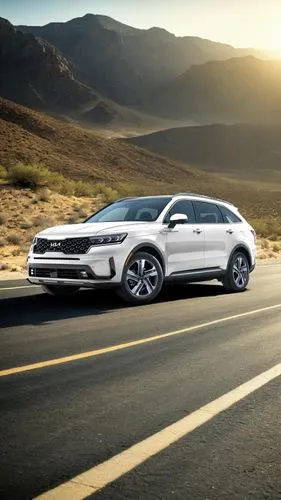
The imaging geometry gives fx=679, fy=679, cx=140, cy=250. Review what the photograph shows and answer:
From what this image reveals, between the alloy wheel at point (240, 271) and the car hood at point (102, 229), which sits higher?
the car hood at point (102, 229)

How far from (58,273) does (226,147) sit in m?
127

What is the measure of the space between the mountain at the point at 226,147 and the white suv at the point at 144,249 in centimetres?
10186

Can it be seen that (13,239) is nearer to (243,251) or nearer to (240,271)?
(243,251)

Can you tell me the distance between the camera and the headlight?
10.4 metres

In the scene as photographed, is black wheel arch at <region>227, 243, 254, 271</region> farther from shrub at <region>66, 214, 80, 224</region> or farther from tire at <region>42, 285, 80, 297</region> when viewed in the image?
shrub at <region>66, 214, 80, 224</region>

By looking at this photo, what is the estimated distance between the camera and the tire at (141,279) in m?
10.5

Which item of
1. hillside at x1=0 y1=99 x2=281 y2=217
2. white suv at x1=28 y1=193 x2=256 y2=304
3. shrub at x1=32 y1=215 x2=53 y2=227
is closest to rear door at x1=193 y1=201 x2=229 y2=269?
white suv at x1=28 y1=193 x2=256 y2=304

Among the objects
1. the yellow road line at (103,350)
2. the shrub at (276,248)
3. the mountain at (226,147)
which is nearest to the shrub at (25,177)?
the shrub at (276,248)

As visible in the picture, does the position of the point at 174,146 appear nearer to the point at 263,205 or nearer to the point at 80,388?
the point at 263,205

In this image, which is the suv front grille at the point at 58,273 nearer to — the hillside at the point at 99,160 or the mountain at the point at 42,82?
the hillside at the point at 99,160

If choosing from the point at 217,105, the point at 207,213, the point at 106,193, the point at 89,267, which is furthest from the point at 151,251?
the point at 217,105

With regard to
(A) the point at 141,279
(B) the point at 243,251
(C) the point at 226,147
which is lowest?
(A) the point at 141,279

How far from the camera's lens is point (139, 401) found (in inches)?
198

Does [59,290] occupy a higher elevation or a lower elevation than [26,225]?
lower
